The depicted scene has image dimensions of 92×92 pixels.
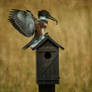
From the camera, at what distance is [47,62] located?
490cm

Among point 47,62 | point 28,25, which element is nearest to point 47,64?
point 47,62

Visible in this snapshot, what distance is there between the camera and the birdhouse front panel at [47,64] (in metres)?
4.89

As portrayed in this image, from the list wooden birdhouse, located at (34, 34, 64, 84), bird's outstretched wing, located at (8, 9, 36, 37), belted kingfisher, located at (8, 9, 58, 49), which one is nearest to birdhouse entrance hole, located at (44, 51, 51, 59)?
wooden birdhouse, located at (34, 34, 64, 84)

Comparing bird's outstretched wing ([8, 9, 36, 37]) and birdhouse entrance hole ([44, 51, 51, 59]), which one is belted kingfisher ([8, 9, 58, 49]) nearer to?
bird's outstretched wing ([8, 9, 36, 37])

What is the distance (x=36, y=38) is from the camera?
16.4 ft

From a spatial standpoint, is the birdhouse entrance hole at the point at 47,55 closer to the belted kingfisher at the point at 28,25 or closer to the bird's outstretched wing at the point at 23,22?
the belted kingfisher at the point at 28,25

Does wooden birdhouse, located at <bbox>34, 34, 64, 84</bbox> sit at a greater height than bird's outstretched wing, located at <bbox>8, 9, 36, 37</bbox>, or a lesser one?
lesser

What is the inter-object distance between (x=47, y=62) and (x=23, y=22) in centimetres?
51

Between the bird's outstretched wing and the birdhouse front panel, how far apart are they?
0.24 m

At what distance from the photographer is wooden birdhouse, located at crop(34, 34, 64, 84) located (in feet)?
16.0

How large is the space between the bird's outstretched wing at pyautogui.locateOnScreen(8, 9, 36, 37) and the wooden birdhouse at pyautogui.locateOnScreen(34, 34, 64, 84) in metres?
0.21

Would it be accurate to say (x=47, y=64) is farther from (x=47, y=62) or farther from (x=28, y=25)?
(x=28, y=25)

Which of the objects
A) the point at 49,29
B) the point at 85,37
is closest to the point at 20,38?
the point at 49,29

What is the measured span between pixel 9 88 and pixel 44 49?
1.82 meters
